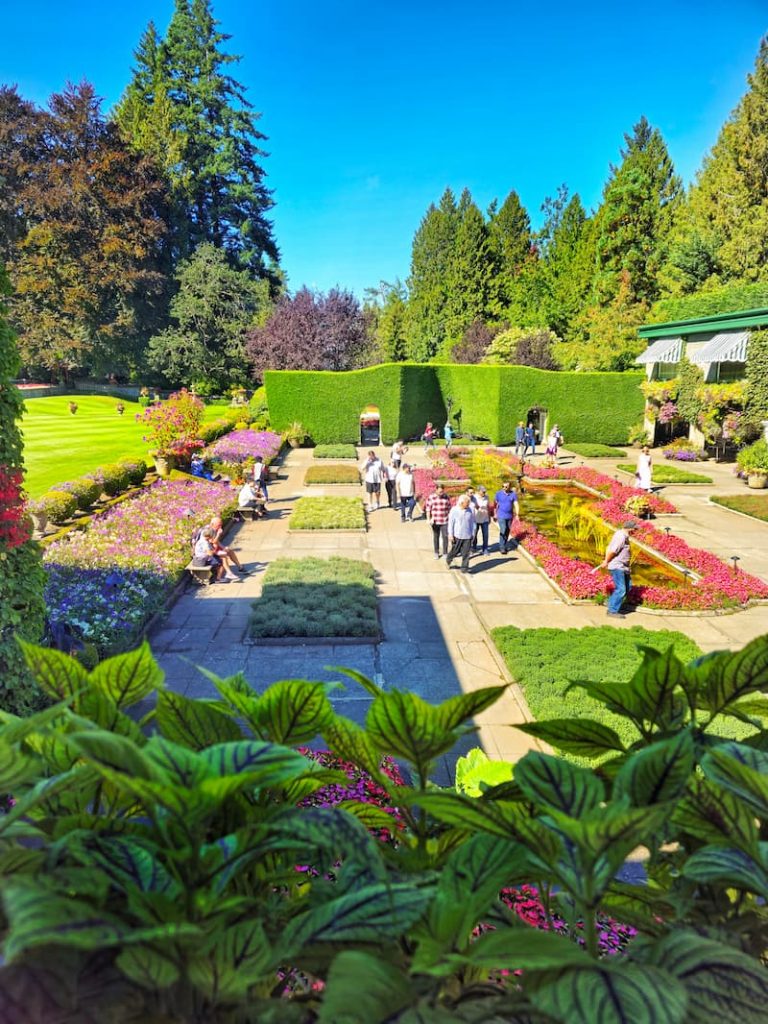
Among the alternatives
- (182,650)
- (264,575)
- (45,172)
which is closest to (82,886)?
A: (182,650)

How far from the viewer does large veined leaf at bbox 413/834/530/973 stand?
2.53ft

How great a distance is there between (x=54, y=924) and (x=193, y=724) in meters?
Answer: 0.47

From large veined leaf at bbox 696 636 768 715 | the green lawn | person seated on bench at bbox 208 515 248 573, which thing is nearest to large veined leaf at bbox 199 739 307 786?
large veined leaf at bbox 696 636 768 715

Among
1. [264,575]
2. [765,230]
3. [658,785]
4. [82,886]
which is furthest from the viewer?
[765,230]

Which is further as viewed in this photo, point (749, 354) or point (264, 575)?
point (749, 354)

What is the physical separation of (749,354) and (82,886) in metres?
26.0

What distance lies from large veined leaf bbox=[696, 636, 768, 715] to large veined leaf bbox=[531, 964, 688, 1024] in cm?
49

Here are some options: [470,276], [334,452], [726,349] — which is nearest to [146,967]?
[334,452]

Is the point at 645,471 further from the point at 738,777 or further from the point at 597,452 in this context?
the point at 738,777

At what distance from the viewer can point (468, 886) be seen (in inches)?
33.1

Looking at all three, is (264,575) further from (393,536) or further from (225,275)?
(225,275)

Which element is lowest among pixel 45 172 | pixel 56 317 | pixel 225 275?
pixel 56 317

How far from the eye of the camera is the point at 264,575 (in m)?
11.4

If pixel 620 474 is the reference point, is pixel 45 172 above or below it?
above
